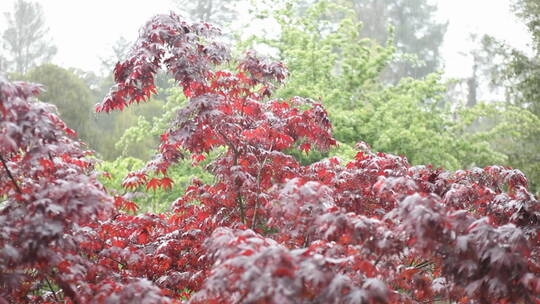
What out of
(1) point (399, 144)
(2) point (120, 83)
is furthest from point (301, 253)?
(1) point (399, 144)

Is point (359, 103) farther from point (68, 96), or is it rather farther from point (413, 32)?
point (413, 32)

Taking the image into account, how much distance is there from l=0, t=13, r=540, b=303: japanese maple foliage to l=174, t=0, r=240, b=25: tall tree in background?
18201 mm

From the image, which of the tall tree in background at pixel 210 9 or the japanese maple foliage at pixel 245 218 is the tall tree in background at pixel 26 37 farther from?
the japanese maple foliage at pixel 245 218

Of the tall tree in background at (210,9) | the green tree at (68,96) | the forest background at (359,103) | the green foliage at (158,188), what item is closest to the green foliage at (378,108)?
the forest background at (359,103)

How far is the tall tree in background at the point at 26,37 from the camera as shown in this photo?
26.1m

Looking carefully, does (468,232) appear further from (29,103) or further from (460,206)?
(29,103)

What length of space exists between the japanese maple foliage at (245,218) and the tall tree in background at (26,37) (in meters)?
25.4

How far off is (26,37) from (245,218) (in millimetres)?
26950

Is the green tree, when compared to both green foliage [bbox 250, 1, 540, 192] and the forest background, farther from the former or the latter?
green foliage [bbox 250, 1, 540, 192]

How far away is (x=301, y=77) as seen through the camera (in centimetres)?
961

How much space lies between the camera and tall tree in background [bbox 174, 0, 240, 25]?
21484 millimetres

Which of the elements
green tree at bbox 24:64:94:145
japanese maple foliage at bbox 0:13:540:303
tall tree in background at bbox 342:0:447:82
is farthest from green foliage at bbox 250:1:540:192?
tall tree in background at bbox 342:0:447:82

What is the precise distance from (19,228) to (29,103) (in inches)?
23.6

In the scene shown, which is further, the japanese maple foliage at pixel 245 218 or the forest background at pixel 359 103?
the forest background at pixel 359 103
